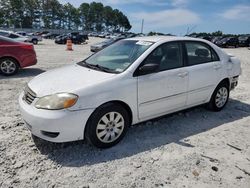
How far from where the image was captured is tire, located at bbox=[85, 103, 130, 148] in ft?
11.4

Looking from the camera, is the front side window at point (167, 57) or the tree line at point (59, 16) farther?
the tree line at point (59, 16)

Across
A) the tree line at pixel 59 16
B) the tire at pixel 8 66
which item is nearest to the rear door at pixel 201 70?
the tire at pixel 8 66

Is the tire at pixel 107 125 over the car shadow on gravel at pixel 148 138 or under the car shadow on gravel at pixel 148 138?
over

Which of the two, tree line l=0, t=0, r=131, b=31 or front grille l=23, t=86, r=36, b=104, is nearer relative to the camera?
front grille l=23, t=86, r=36, b=104

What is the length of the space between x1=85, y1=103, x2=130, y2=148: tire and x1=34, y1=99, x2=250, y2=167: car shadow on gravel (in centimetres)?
13

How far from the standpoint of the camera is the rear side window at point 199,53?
469cm

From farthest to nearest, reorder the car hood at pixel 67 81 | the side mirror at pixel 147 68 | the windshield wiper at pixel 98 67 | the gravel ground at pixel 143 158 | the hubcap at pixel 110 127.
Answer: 1. the windshield wiper at pixel 98 67
2. the side mirror at pixel 147 68
3. the hubcap at pixel 110 127
4. the car hood at pixel 67 81
5. the gravel ground at pixel 143 158

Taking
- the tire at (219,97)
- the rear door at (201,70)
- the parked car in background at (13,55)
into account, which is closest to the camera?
the rear door at (201,70)

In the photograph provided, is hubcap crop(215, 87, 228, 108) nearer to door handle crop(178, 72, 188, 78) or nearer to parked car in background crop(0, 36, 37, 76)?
door handle crop(178, 72, 188, 78)

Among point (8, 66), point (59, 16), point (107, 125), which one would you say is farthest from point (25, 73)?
point (59, 16)

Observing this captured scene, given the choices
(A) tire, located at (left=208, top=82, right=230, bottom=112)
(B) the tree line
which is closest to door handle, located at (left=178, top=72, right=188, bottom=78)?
(A) tire, located at (left=208, top=82, right=230, bottom=112)

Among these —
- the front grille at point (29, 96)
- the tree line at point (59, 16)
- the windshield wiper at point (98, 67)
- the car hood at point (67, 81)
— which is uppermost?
the tree line at point (59, 16)

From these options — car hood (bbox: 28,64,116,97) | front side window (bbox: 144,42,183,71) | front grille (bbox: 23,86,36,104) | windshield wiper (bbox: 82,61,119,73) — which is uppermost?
front side window (bbox: 144,42,183,71)

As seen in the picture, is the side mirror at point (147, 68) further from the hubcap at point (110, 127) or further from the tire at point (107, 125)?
the hubcap at point (110, 127)
